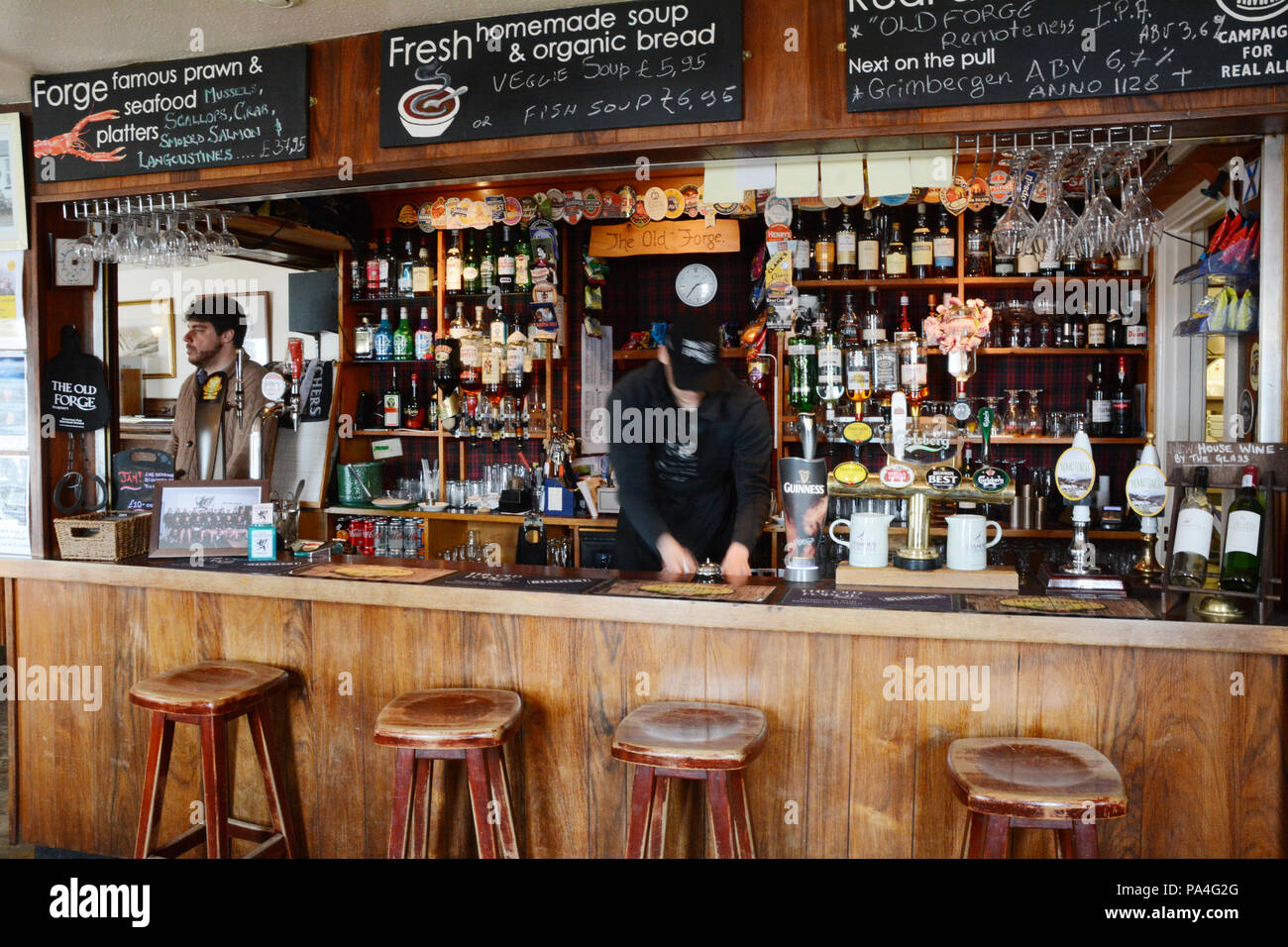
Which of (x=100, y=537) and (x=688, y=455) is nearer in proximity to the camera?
(x=100, y=537)

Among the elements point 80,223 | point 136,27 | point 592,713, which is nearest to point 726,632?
point 592,713

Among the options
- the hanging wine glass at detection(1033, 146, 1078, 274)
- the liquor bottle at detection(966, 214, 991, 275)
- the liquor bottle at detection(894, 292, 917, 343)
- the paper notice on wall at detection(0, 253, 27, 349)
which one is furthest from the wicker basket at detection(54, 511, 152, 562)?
the liquor bottle at detection(966, 214, 991, 275)

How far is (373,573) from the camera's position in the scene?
287 cm

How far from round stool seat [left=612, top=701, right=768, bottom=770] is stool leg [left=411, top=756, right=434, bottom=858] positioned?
0.61 metres

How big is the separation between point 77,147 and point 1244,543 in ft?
12.1

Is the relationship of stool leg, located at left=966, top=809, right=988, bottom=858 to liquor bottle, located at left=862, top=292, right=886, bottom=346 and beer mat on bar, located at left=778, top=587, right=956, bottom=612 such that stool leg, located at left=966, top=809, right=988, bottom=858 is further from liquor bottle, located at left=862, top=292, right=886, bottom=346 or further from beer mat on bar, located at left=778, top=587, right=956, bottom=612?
liquor bottle, located at left=862, top=292, right=886, bottom=346

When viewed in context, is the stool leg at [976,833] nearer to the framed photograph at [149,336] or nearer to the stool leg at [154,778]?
the stool leg at [154,778]

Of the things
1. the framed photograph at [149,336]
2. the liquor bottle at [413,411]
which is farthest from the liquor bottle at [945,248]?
the framed photograph at [149,336]

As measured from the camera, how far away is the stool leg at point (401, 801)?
2.21 m

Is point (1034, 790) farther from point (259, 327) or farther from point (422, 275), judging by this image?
point (259, 327)

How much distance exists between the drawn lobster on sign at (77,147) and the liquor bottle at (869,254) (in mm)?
3211

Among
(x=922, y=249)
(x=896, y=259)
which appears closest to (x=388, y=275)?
(x=896, y=259)

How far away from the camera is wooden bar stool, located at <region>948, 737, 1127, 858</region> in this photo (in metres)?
1.79
